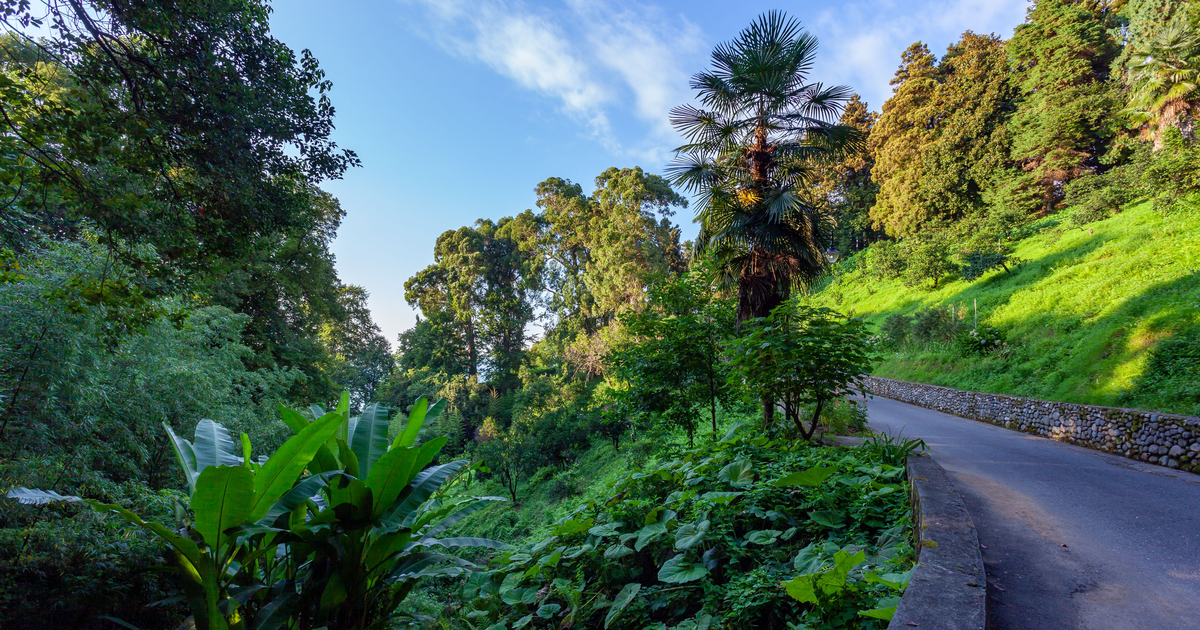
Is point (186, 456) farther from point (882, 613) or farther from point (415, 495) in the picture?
point (882, 613)

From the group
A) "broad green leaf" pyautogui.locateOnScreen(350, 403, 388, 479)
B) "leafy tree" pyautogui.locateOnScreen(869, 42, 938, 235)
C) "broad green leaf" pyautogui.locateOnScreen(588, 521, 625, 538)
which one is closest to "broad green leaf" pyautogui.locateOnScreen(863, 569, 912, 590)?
"broad green leaf" pyautogui.locateOnScreen(588, 521, 625, 538)

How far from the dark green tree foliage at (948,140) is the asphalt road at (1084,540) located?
26552 mm

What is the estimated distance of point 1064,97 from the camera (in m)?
22.7

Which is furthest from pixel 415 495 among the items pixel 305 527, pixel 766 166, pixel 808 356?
pixel 766 166

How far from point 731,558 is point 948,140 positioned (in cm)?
3382

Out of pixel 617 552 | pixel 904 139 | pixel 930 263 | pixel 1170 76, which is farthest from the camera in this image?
pixel 904 139

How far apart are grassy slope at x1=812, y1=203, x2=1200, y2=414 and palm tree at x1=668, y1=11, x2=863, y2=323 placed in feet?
21.7

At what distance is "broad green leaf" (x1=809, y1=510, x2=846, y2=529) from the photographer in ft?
9.25

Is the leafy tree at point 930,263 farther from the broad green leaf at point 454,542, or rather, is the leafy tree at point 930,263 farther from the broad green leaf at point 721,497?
the broad green leaf at point 454,542

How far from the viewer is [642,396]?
270 inches

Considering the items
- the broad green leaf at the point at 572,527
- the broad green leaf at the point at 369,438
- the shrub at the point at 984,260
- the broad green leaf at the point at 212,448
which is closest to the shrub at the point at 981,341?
the shrub at the point at 984,260

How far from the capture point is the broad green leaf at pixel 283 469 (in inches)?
94.8

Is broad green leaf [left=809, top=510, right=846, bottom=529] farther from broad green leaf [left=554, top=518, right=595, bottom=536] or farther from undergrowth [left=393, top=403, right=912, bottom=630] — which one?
broad green leaf [left=554, top=518, right=595, bottom=536]

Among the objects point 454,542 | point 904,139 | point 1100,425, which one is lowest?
point 1100,425
